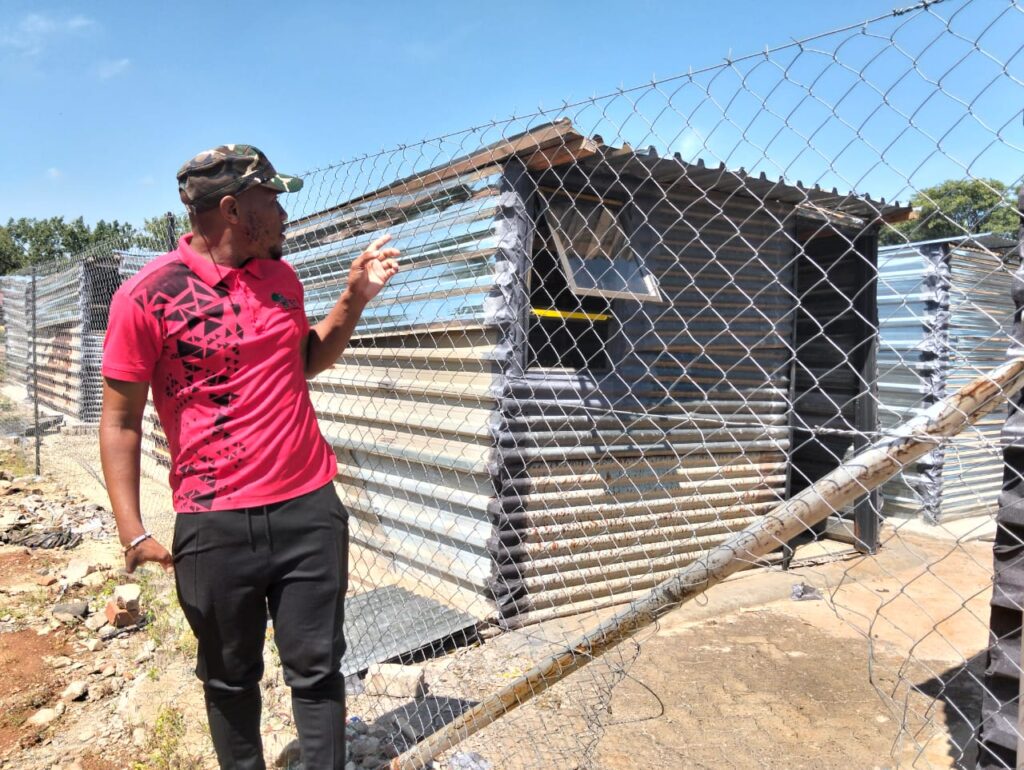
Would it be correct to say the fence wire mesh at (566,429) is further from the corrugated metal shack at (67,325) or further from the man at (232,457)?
the corrugated metal shack at (67,325)

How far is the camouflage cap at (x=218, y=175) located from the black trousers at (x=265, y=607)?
93 cm

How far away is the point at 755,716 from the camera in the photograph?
370 centimetres

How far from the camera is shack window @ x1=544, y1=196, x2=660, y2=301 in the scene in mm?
4465

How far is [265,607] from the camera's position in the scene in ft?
6.98

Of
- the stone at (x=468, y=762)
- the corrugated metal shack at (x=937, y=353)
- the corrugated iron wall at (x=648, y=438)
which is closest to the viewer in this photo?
the stone at (x=468, y=762)

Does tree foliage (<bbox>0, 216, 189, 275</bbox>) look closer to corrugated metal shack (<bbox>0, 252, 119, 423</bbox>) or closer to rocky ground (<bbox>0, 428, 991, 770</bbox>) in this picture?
corrugated metal shack (<bbox>0, 252, 119, 423</bbox>)

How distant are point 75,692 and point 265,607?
2161 mm

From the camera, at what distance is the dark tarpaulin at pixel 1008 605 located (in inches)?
74.4

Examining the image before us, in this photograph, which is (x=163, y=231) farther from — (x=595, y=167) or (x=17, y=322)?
(x=17, y=322)

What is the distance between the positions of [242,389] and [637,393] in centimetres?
360

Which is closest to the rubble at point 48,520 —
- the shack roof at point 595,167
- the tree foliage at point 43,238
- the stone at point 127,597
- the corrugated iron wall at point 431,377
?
the stone at point 127,597

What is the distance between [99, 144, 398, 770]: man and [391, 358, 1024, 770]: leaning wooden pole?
22.4 inches

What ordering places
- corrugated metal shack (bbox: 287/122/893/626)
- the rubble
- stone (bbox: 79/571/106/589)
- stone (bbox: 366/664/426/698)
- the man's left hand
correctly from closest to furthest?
the man's left hand → stone (bbox: 366/664/426/698) → corrugated metal shack (bbox: 287/122/893/626) → stone (bbox: 79/571/106/589) → the rubble

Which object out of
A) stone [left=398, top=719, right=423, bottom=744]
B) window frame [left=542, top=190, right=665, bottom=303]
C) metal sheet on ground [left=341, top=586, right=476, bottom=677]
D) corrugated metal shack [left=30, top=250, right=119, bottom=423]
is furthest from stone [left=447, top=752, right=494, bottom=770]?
corrugated metal shack [left=30, top=250, right=119, bottom=423]
